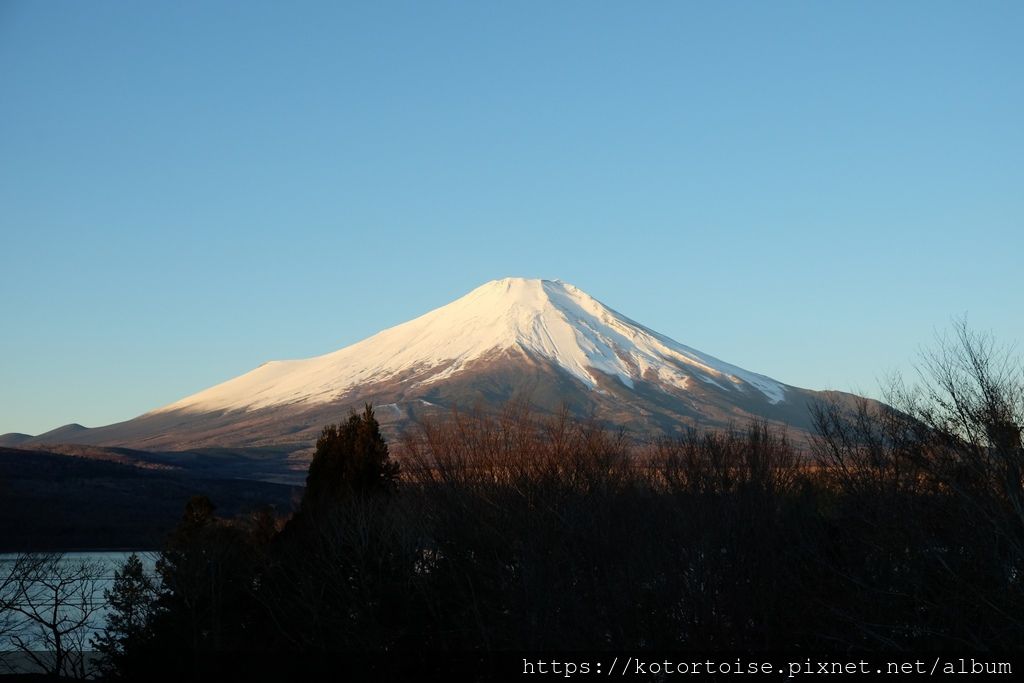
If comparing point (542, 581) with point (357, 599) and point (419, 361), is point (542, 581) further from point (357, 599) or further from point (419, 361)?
point (419, 361)

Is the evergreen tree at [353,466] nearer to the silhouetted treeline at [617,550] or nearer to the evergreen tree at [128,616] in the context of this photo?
the silhouetted treeline at [617,550]

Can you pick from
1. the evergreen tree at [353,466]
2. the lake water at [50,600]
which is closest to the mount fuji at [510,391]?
the lake water at [50,600]

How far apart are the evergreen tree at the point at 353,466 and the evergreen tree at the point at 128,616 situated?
399 cm

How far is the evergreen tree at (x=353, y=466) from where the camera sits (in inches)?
1036

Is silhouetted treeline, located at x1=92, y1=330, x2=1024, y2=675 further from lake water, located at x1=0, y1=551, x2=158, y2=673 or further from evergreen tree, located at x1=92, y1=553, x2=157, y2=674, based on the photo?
lake water, located at x1=0, y1=551, x2=158, y2=673

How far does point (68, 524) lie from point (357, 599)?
46.0m

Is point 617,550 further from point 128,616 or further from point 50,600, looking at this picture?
point 50,600

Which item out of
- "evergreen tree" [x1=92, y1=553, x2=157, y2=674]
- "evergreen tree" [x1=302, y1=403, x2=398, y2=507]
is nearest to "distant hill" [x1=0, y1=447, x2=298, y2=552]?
"evergreen tree" [x1=92, y1=553, x2=157, y2=674]

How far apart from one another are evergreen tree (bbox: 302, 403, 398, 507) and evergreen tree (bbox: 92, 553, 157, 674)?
399 cm

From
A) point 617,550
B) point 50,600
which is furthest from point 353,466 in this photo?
point 50,600

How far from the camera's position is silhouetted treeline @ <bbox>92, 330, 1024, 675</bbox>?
38.7 feet

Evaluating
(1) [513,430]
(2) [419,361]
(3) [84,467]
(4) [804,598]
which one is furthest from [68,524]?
(2) [419,361]

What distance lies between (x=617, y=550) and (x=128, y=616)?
11.9m

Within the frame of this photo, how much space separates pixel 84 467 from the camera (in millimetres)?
86500
